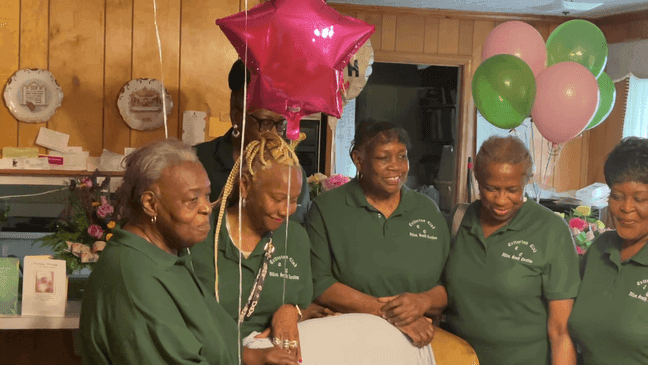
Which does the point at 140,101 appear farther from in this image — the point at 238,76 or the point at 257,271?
the point at 257,271

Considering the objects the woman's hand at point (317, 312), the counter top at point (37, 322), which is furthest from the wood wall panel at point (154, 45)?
the woman's hand at point (317, 312)

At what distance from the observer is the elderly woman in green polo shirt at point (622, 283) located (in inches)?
69.2

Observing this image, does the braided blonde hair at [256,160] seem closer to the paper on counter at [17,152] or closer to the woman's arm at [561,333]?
the woman's arm at [561,333]

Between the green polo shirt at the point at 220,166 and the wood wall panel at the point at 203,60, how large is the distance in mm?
1118

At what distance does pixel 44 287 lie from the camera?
8.12 feet

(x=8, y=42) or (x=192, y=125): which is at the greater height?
(x=8, y=42)

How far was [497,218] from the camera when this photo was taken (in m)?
1.96

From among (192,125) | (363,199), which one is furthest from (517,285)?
(192,125)

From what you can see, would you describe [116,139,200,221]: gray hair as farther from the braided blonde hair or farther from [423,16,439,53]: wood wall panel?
[423,16,439,53]: wood wall panel

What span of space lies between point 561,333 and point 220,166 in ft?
3.94

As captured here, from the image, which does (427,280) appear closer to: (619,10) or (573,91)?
(573,91)

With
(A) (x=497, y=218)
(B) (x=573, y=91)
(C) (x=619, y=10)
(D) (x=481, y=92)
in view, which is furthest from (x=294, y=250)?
(C) (x=619, y=10)

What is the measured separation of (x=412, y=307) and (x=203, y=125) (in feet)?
5.83

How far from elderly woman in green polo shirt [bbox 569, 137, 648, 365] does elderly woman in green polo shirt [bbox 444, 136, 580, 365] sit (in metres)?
0.06
